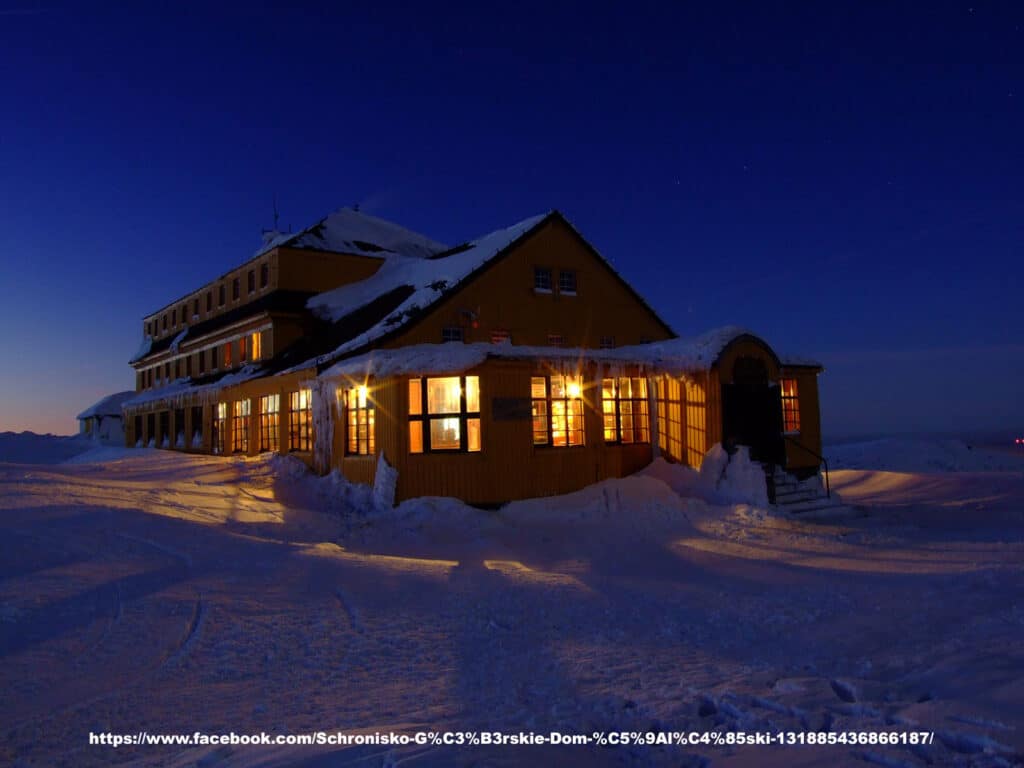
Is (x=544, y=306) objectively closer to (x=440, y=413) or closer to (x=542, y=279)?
(x=542, y=279)

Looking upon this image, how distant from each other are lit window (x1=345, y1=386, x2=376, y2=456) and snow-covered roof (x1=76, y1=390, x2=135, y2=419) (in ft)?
165

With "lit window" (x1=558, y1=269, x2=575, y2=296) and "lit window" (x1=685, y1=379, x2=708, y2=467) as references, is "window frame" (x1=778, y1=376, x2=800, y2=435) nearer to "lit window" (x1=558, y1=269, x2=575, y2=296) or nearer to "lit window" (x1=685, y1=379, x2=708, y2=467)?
"lit window" (x1=685, y1=379, x2=708, y2=467)

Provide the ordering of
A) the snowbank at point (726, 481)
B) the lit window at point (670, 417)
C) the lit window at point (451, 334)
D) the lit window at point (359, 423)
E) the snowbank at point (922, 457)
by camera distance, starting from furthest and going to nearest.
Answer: the snowbank at point (922, 457) < the lit window at point (451, 334) < the lit window at point (670, 417) < the lit window at point (359, 423) < the snowbank at point (726, 481)

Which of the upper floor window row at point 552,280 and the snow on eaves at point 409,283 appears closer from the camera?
the snow on eaves at point 409,283

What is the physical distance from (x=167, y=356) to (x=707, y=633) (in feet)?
124

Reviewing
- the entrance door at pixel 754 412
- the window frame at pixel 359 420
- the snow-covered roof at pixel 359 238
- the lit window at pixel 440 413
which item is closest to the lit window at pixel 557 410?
the lit window at pixel 440 413

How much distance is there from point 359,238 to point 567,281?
11109mm

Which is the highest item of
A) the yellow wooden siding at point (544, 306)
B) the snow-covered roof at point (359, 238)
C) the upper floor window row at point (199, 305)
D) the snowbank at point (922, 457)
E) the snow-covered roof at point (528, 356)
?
the snow-covered roof at point (359, 238)

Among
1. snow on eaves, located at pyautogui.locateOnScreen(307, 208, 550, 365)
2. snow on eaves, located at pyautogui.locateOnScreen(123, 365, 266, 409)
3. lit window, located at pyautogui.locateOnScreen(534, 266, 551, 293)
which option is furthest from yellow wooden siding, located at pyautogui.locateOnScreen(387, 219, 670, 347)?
snow on eaves, located at pyautogui.locateOnScreen(123, 365, 266, 409)

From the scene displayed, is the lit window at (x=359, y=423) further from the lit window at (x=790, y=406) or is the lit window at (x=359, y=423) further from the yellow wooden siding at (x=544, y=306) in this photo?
the lit window at (x=790, y=406)

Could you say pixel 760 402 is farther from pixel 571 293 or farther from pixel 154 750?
pixel 154 750

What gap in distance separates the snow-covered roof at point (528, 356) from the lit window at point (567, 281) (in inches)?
210

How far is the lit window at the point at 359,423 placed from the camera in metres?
17.4

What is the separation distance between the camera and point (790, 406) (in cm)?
2109
